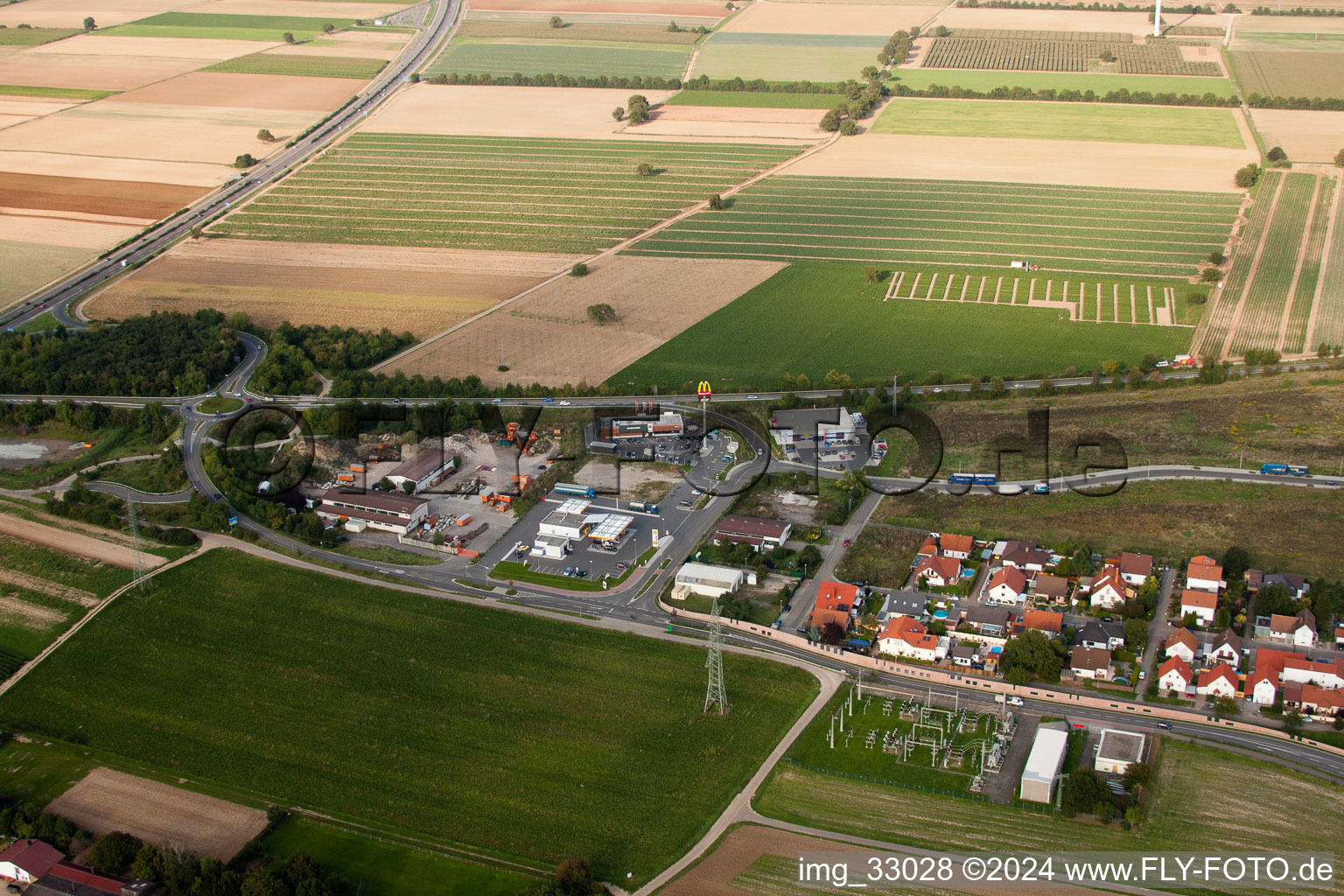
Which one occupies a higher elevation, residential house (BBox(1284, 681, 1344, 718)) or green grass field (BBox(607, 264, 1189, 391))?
green grass field (BBox(607, 264, 1189, 391))

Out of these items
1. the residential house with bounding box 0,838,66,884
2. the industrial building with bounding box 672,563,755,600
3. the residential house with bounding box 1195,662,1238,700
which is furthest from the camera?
the industrial building with bounding box 672,563,755,600

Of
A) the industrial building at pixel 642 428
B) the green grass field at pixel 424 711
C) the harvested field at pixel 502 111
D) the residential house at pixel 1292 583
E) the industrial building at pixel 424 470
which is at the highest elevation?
the harvested field at pixel 502 111

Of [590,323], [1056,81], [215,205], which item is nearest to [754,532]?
[590,323]

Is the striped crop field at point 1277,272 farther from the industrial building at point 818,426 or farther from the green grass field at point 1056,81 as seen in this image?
the green grass field at point 1056,81

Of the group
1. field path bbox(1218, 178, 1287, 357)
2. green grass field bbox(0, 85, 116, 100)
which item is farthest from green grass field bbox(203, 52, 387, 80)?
field path bbox(1218, 178, 1287, 357)

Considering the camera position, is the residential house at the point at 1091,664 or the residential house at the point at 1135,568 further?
the residential house at the point at 1135,568

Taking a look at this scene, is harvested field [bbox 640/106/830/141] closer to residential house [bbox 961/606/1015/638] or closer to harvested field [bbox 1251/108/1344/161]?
harvested field [bbox 1251/108/1344/161]

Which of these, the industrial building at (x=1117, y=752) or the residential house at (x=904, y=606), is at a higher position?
the residential house at (x=904, y=606)

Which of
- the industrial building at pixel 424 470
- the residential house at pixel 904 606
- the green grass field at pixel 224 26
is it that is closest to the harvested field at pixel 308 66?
the green grass field at pixel 224 26
